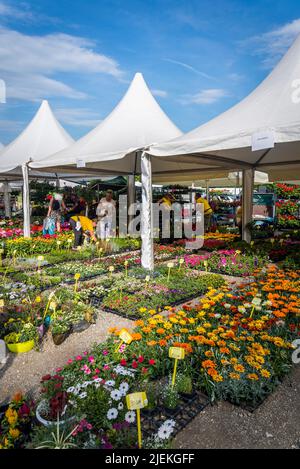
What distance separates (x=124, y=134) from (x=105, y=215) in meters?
2.44

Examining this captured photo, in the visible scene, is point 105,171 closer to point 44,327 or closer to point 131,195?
point 131,195

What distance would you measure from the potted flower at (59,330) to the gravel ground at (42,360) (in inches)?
2.6

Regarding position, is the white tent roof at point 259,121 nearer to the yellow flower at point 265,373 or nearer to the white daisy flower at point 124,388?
the yellow flower at point 265,373

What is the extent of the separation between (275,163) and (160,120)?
353 cm

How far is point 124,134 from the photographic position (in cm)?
902

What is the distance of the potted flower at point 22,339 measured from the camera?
3.46m

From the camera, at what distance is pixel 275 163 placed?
28.1ft

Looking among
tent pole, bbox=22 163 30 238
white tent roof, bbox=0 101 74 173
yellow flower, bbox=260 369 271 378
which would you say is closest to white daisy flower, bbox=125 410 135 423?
yellow flower, bbox=260 369 271 378

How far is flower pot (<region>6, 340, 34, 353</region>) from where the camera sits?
3449 millimetres

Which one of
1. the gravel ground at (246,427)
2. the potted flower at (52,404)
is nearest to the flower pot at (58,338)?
the potted flower at (52,404)

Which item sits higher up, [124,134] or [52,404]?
[124,134]

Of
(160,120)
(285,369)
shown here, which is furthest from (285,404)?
(160,120)

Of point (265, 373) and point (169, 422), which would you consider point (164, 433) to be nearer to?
point (169, 422)

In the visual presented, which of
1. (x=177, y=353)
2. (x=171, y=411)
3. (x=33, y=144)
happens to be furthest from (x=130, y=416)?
(x=33, y=144)
